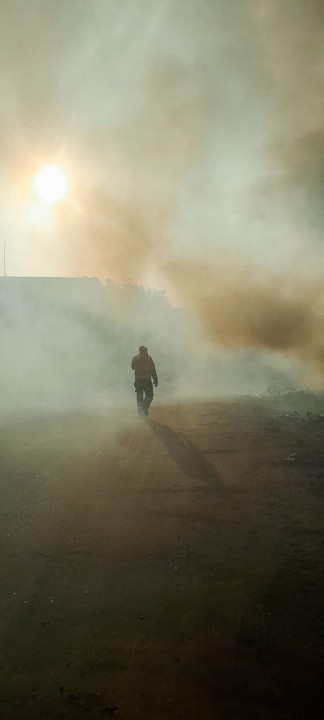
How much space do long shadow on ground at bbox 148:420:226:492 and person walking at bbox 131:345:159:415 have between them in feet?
6.20

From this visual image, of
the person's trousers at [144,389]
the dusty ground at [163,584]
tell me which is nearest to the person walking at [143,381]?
the person's trousers at [144,389]

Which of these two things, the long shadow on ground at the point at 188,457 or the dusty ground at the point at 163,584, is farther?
the long shadow on ground at the point at 188,457

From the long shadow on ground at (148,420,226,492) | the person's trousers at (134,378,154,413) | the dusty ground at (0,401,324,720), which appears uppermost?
the person's trousers at (134,378,154,413)

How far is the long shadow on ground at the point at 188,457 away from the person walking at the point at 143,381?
189 cm

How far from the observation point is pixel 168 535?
476 centimetres

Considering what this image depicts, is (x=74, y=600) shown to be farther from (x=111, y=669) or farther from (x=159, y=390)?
(x=159, y=390)

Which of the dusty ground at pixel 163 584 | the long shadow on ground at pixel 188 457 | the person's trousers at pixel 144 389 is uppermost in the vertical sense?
the person's trousers at pixel 144 389

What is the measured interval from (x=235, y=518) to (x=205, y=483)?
3.49 ft

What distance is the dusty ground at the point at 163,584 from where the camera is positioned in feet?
9.14

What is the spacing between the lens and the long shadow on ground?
6.32 metres

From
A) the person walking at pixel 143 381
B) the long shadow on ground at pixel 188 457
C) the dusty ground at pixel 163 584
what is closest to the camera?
the dusty ground at pixel 163 584

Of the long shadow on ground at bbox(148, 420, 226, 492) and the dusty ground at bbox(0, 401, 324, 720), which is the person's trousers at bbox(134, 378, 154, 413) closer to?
the long shadow on ground at bbox(148, 420, 226, 492)

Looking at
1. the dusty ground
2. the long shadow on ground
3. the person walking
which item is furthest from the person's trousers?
the dusty ground

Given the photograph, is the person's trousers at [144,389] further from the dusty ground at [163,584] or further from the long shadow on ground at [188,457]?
the dusty ground at [163,584]
